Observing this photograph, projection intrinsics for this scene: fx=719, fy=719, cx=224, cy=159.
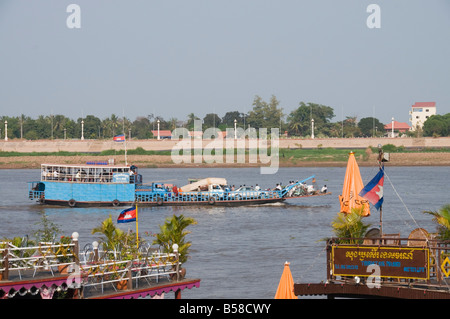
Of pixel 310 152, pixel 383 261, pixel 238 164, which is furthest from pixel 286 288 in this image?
pixel 310 152

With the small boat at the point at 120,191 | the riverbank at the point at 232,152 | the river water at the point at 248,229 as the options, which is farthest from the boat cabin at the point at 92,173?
the riverbank at the point at 232,152

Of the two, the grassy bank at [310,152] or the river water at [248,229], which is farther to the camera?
the grassy bank at [310,152]

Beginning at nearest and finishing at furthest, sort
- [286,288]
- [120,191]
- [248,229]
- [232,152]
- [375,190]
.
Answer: [286,288] < [375,190] < [248,229] < [120,191] < [232,152]

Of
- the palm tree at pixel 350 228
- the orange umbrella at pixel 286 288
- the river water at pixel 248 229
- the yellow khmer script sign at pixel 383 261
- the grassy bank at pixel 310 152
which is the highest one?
the grassy bank at pixel 310 152

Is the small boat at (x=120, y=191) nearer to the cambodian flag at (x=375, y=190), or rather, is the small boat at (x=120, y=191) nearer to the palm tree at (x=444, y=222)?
the cambodian flag at (x=375, y=190)

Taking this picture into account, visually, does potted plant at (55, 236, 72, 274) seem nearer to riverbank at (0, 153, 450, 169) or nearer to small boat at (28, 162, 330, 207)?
small boat at (28, 162, 330, 207)

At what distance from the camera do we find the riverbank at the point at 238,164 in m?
150

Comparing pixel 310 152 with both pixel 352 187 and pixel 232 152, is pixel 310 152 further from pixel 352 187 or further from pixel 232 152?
pixel 352 187

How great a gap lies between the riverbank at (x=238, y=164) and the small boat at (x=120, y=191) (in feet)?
275

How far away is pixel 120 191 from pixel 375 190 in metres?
40.0

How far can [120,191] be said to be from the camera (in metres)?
61.3

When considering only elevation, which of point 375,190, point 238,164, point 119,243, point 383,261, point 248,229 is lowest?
point 248,229

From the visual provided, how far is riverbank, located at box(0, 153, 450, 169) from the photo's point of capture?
149625mm

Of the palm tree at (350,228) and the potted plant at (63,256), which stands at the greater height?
the palm tree at (350,228)
